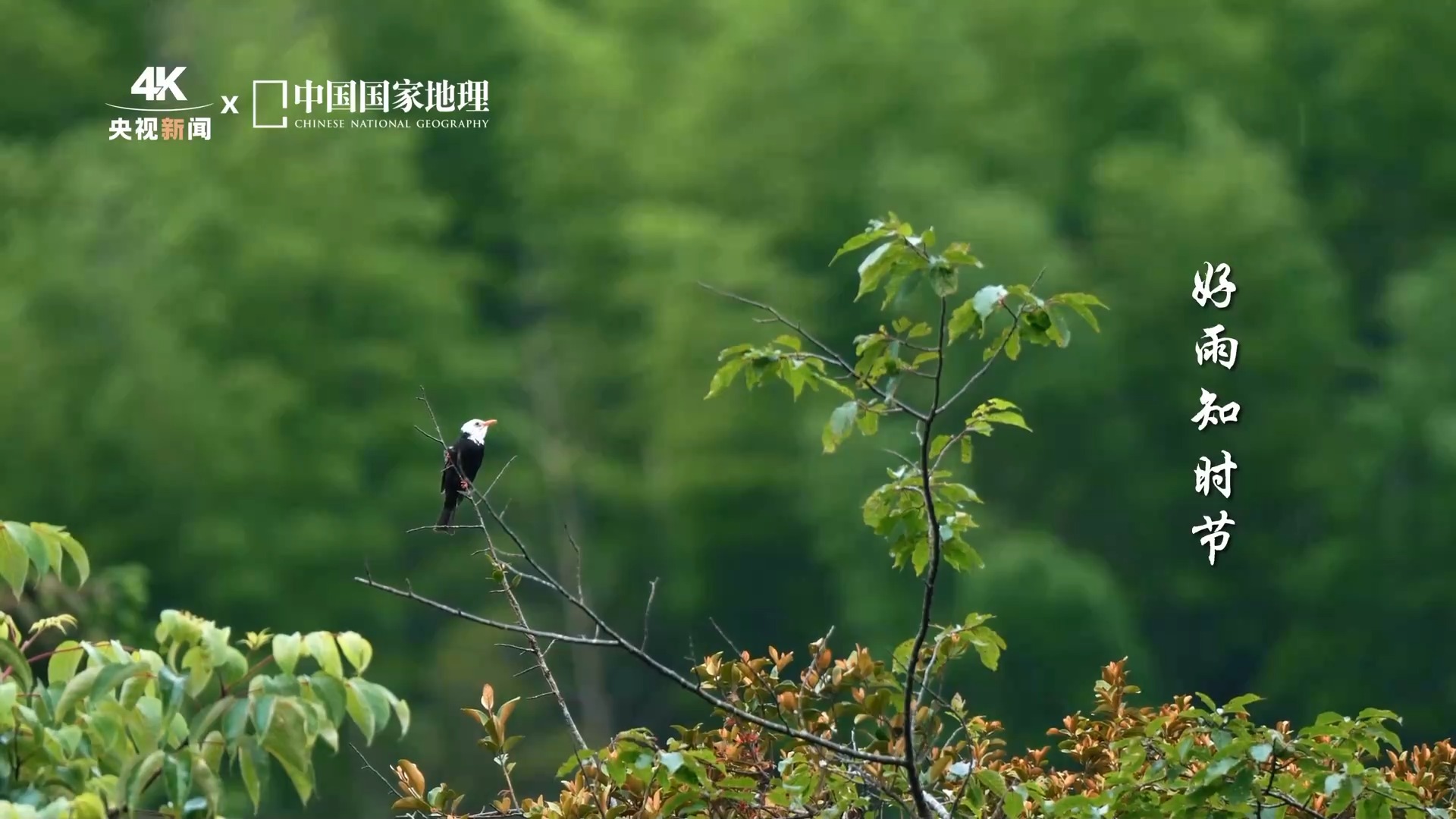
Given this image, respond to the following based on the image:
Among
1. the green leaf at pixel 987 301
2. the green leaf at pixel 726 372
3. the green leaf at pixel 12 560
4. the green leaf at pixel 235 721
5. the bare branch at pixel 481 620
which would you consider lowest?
the green leaf at pixel 235 721

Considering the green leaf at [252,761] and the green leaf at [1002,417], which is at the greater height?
the green leaf at [1002,417]

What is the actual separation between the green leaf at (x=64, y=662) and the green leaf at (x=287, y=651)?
254 mm

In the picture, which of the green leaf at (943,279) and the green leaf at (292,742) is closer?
the green leaf at (292,742)

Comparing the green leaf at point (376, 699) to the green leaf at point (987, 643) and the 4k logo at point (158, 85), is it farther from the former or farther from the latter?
the 4k logo at point (158, 85)

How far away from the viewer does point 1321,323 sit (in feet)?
36.9

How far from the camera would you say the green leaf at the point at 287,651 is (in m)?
1.42

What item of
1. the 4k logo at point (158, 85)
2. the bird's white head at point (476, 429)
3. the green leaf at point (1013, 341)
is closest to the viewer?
the green leaf at point (1013, 341)

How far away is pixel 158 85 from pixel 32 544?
38.2 ft

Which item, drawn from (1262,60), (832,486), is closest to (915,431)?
(832,486)

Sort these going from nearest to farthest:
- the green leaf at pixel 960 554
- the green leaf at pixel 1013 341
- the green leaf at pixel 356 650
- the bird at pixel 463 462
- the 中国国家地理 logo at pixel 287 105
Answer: the green leaf at pixel 356 650 < the green leaf at pixel 1013 341 < the green leaf at pixel 960 554 < the bird at pixel 463 462 < the 中国国家地理 logo at pixel 287 105

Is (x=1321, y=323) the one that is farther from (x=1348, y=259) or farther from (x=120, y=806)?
(x=120, y=806)

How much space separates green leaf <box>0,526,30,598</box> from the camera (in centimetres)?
160

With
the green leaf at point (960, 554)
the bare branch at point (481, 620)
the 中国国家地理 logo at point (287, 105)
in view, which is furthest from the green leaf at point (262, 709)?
the 中国国家地理 logo at point (287, 105)

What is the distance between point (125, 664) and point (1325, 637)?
10.3 m
